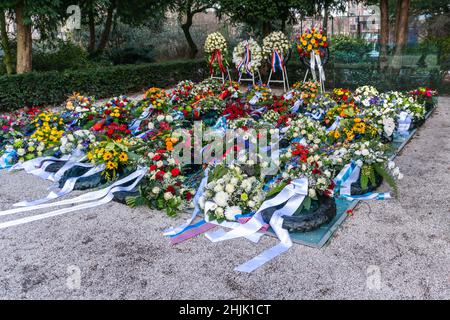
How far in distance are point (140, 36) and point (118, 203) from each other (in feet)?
45.3

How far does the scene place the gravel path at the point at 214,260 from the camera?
2518mm

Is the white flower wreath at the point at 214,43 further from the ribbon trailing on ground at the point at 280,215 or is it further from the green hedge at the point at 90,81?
the ribbon trailing on ground at the point at 280,215

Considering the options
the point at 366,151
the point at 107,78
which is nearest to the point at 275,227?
the point at 366,151

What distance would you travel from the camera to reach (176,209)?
368 centimetres

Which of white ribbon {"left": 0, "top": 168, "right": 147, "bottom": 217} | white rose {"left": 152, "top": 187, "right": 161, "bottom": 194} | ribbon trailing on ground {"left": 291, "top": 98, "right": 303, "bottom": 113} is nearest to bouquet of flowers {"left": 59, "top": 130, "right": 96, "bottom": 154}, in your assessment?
white ribbon {"left": 0, "top": 168, "right": 147, "bottom": 217}

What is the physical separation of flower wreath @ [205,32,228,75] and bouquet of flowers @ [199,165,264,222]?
659cm

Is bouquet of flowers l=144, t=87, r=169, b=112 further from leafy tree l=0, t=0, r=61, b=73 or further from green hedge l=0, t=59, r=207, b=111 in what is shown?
leafy tree l=0, t=0, r=61, b=73

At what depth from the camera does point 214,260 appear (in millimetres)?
2879

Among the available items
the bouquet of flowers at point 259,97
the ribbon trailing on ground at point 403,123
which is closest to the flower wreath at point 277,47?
the bouquet of flowers at point 259,97

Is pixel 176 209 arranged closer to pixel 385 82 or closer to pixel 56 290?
pixel 56 290

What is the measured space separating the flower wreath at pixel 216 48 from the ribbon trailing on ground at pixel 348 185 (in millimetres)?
6335

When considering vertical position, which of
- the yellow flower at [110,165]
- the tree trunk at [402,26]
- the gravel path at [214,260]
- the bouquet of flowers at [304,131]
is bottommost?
the gravel path at [214,260]

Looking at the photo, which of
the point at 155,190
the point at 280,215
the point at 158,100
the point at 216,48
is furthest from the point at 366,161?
the point at 216,48
